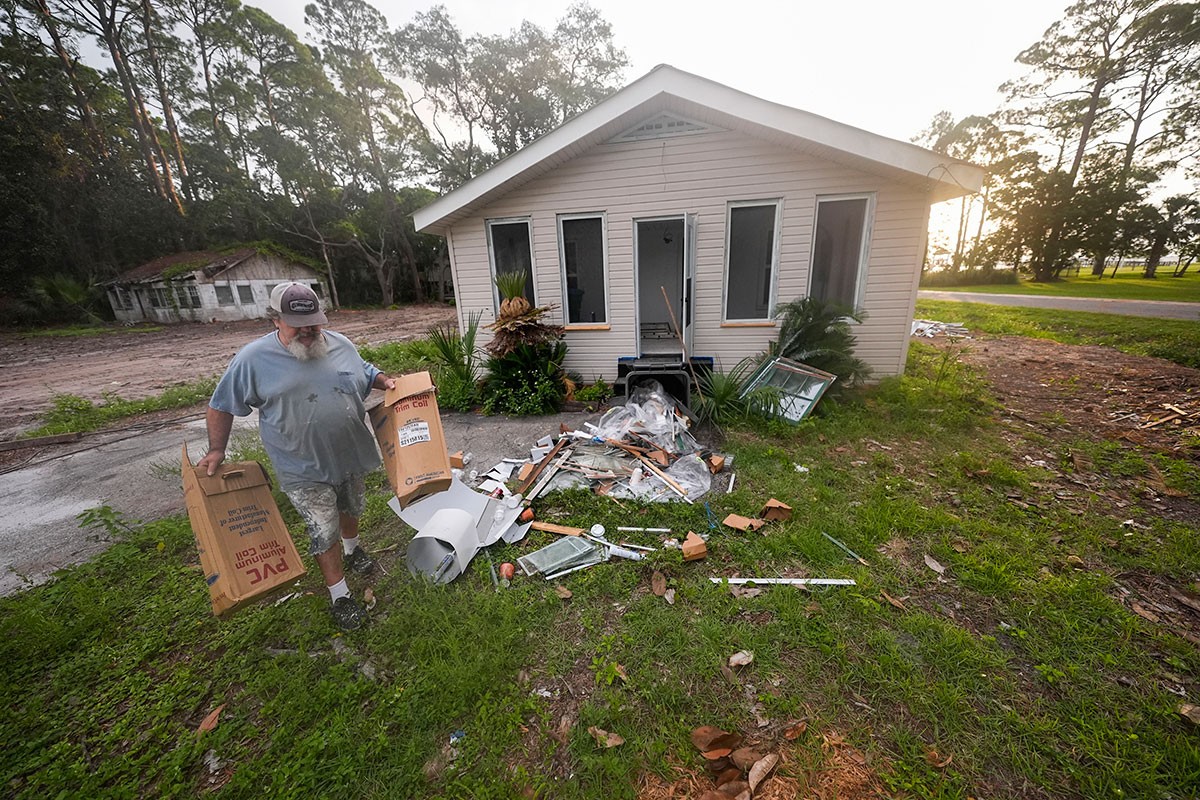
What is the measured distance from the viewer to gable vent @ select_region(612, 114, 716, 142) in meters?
5.74

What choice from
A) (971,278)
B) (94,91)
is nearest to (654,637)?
(971,278)

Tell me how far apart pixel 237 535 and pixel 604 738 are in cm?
214

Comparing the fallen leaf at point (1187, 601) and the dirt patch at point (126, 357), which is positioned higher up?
the dirt patch at point (126, 357)

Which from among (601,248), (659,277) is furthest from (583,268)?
(659,277)

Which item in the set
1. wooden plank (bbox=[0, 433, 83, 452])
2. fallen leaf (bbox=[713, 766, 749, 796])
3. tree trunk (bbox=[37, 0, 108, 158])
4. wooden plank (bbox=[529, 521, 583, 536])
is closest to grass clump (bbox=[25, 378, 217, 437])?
wooden plank (bbox=[0, 433, 83, 452])

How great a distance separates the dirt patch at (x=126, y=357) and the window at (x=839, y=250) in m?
11.2

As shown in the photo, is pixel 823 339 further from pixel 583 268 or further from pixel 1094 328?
pixel 1094 328

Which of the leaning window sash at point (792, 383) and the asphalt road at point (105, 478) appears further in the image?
the leaning window sash at point (792, 383)

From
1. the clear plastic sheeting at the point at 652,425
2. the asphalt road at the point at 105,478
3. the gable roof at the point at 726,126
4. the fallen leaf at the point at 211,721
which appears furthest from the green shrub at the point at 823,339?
the fallen leaf at the point at 211,721

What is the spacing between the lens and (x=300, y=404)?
2.26 metres

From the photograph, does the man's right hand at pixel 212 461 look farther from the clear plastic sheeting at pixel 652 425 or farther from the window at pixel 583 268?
the window at pixel 583 268

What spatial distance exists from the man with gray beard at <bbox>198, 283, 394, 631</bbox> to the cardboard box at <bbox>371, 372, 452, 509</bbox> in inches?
4.8

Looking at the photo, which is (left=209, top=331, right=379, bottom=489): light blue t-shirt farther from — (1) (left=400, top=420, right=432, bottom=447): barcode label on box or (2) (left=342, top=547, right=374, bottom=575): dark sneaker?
(2) (left=342, top=547, right=374, bottom=575): dark sneaker

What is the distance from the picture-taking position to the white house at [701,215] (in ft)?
17.6
